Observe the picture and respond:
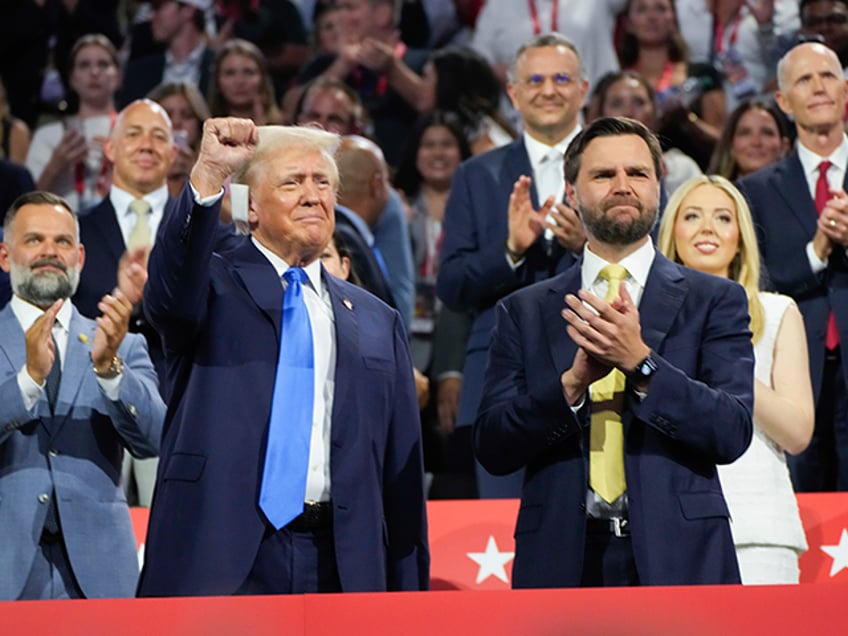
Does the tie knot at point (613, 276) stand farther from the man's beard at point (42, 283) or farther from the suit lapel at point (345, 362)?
the man's beard at point (42, 283)

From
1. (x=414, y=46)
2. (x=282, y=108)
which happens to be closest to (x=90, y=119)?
(x=282, y=108)

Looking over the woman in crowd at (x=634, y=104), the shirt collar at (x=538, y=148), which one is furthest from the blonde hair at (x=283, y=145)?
the woman in crowd at (x=634, y=104)

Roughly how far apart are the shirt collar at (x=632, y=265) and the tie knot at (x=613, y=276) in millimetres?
18

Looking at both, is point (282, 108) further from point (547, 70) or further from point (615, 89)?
point (547, 70)

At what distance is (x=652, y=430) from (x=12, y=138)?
17.1 feet

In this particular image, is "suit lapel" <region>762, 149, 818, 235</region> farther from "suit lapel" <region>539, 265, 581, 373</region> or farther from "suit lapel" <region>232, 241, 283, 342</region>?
"suit lapel" <region>232, 241, 283, 342</region>

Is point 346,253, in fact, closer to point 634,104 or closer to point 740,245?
point 740,245

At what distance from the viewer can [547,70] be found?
566 centimetres

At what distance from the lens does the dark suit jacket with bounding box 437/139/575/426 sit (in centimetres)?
527

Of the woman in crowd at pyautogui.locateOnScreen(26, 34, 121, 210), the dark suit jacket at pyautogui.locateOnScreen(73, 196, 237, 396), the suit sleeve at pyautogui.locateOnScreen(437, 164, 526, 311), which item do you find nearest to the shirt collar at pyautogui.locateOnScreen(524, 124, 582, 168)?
the suit sleeve at pyautogui.locateOnScreen(437, 164, 526, 311)

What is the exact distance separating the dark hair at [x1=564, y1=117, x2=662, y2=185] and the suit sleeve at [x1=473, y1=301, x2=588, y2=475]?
40cm

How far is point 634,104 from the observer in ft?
24.0

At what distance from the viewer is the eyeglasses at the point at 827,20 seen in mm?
7617

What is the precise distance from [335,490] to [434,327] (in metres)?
3.42
